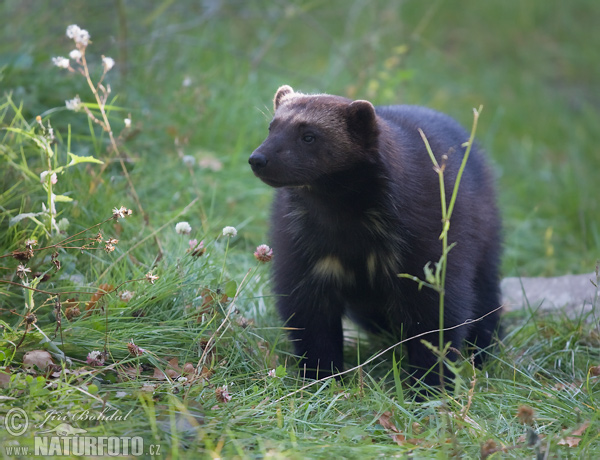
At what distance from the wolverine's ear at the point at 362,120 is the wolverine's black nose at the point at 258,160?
19.6 inches

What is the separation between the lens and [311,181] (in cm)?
377

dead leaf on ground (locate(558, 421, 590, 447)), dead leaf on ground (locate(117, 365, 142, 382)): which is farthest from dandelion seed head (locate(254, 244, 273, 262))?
dead leaf on ground (locate(558, 421, 590, 447))

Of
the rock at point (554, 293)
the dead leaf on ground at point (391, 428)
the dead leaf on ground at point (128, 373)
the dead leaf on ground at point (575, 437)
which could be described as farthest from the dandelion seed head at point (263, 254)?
the rock at point (554, 293)

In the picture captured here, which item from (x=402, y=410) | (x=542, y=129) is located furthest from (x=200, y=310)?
(x=542, y=129)

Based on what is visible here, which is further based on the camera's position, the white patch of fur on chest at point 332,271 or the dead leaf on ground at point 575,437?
the white patch of fur on chest at point 332,271

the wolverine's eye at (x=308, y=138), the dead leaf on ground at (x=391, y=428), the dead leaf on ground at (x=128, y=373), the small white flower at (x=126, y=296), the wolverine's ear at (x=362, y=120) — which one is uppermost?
the wolverine's ear at (x=362, y=120)

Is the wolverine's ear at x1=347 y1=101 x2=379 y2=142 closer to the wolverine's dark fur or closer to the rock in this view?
the wolverine's dark fur

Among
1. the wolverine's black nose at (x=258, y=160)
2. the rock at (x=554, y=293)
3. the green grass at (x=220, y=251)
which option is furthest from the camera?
the rock at (x=554, y=293)

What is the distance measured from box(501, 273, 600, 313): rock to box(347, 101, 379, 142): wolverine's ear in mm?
1893

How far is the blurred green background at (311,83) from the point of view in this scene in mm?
5992

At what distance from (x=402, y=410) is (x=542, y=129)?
7.68m

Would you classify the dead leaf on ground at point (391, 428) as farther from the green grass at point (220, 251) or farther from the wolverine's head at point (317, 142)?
the wolverine's head at point (317, 142)

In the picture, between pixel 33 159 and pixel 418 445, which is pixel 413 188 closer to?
pixel 418 445

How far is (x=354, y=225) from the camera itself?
3922 mm
